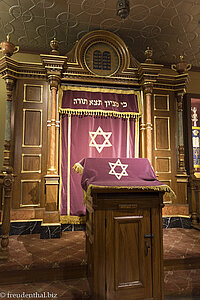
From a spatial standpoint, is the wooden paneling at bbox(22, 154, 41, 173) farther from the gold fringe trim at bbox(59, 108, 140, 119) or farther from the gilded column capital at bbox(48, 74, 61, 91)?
the gilded column capital at bbox(48, 74, 61, 91)

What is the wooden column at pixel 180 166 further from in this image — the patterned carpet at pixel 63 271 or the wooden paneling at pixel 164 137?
the patterned carpet at pixel 63 271

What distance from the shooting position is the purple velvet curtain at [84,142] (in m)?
3.71

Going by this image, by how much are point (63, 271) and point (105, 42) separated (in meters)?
3.84

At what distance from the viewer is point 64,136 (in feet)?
A: 12.6

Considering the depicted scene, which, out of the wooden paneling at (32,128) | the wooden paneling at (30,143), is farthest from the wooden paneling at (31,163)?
the wooden paneling at (32,128)

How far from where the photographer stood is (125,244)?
184cm

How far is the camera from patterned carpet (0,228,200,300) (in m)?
2.10

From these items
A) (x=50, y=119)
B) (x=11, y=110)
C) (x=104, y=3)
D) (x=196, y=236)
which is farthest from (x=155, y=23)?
(x=196, y=236)

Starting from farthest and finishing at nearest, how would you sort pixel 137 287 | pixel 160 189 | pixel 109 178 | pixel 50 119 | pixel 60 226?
pixel 50 119
pixel 60 226
pixel 109 178
pixel 160 189
pixel 137 287

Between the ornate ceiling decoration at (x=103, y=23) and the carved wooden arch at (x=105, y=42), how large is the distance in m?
0.26

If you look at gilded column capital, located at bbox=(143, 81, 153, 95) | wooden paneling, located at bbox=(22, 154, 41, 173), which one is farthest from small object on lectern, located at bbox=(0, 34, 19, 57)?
gilded column capital, located at bbox=(143, 81, 153, 95)

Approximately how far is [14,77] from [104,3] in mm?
1988

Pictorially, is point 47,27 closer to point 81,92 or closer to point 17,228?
point 81,92

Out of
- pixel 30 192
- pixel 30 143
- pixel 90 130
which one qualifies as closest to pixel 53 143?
pixel 30 143
